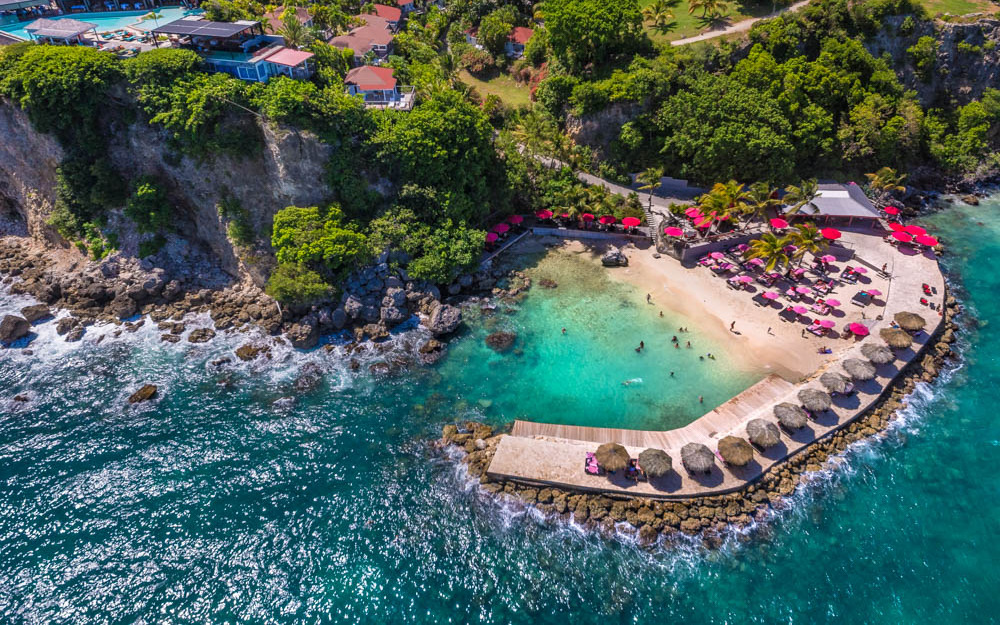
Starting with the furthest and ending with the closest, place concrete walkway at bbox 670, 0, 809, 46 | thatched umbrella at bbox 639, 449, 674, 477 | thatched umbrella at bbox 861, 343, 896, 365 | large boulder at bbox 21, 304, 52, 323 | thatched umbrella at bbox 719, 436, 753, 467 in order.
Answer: concrete walkway at bbox 670, 0, 809, 46 < large boulder at bbox 21, 304, 52, 323 < thatched umbrella at bbox 861, 343, 896, 365 < thatched umbrella at bbox 719, 436, 753, 467 < thatched umbrella at bbox 639, 449, 674, 477

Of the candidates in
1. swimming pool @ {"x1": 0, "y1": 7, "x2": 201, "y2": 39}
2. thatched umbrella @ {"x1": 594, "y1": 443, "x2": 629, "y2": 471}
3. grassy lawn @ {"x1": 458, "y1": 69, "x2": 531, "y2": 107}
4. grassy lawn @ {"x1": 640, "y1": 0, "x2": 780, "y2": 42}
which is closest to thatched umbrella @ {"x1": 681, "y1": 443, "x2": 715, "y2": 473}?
thatched umbrella @ {"x1": 594, "y1": 443, "x2": 629, "y2": 471}

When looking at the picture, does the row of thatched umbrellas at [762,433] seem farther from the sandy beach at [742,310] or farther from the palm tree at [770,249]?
the palm tree at [770,249]

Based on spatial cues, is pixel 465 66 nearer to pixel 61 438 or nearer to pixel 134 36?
pixel 134 36

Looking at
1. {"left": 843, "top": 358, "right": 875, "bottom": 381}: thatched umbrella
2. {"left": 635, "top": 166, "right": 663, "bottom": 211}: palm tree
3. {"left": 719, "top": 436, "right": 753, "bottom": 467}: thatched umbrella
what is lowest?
{"left": 719, "top": 436, "right": 753, "bottom": 467}: thatched umbrella

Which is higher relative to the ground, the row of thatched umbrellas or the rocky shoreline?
the row of thatched umbrellas

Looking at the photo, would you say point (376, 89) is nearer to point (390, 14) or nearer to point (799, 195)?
point (390, 14)

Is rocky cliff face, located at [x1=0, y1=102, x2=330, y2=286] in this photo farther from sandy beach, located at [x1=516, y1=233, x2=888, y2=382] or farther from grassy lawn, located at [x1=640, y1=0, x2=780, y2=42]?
grassy lawn, located at [x1=640, y1=0, x2=780, y2=42]

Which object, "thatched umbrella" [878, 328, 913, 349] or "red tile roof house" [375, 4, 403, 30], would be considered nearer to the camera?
"thatched umbrella" [878, 328, 913, 349]
